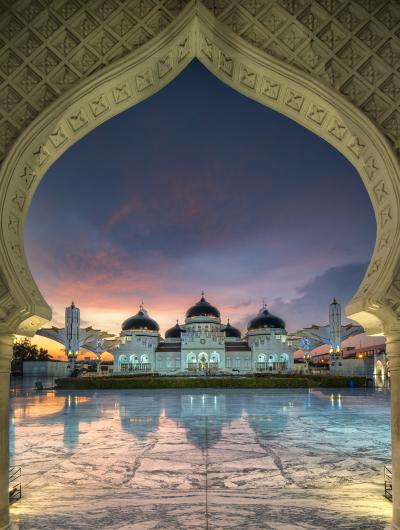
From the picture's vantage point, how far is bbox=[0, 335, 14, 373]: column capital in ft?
12.0

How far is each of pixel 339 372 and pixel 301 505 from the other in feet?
115

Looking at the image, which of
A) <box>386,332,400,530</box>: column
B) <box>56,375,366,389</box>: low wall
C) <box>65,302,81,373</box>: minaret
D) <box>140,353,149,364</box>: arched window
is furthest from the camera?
<box>140,353,149,364</box>: arched window

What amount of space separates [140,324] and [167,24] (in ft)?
210

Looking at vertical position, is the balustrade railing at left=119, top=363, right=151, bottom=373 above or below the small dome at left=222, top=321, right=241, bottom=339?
below

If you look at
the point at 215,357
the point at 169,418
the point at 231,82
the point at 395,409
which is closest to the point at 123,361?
the point at 215,357

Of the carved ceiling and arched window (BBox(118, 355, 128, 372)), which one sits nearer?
the carved ceiling

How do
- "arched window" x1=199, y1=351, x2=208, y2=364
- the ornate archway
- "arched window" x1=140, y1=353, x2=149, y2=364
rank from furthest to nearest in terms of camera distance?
"arched window" x1=140, y1=353, x2=149, y2=364 < "arched window" x1=199, y1=351, x2=208, y2=364 < the ornate archway

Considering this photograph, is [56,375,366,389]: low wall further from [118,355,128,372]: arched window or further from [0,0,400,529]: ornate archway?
[118,355,128,372]: arched window

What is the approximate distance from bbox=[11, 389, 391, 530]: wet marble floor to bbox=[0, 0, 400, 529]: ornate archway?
1.64m

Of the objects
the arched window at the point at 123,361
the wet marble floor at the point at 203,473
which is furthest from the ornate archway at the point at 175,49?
the arched window at the point at 123,361

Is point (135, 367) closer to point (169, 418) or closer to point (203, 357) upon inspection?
point (203, 357)

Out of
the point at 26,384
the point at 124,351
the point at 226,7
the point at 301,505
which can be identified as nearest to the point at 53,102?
the point at 226,7

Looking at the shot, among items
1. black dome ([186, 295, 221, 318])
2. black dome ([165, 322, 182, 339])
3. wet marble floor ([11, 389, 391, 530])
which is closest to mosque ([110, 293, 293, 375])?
black dome ([186, 295, 221, 318])

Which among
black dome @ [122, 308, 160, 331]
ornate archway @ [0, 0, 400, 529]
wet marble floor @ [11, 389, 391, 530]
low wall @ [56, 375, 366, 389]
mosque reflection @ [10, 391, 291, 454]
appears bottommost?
low wall @ [56, 375, 366, 389]
